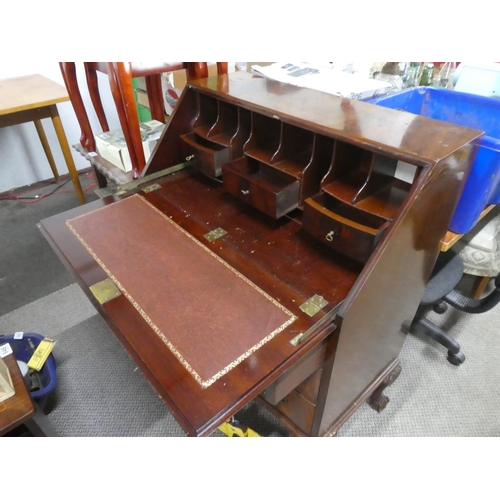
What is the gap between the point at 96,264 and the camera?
3.01ft

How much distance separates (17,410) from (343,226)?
103cm

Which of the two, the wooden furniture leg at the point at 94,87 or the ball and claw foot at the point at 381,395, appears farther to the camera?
the wooden furniture leg at the point at 94,87

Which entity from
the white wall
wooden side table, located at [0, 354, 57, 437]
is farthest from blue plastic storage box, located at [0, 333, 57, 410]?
the white wall

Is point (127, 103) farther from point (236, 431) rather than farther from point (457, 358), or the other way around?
point (457, 358)

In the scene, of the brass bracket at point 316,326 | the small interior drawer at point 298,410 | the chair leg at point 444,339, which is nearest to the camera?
the brass bracket at point 316,326

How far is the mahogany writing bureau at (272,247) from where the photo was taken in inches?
27.8

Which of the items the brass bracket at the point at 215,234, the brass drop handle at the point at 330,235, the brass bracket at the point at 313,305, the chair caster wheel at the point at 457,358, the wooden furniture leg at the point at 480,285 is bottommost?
the chair caster wheel at the point at 457,358

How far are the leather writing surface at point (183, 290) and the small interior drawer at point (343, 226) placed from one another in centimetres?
22

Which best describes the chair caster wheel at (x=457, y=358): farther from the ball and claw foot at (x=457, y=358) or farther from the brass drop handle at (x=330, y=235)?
the brass drop handle at (x=330, y=235)

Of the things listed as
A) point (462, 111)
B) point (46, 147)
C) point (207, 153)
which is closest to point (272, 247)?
point (207, 153)

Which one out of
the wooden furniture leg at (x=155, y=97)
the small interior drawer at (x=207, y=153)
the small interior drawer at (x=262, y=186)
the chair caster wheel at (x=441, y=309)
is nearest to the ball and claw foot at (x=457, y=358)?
the chair caster wheel at (x=441, y=309)

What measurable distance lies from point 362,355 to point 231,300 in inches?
18.5
